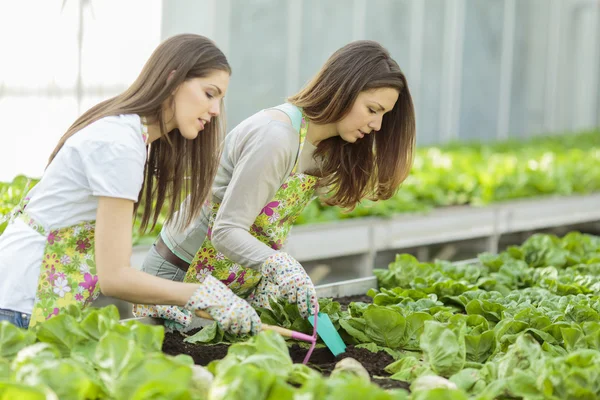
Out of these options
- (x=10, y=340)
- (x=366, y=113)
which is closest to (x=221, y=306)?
(x=10, y=340)

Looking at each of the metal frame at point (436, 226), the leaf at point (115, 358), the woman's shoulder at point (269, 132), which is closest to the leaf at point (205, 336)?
the woman's shoulder at point (269, 132)

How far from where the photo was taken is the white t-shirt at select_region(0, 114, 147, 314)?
6.53ft

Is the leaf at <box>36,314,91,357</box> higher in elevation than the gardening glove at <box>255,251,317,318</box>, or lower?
lower

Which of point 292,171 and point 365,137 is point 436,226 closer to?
point 365,137

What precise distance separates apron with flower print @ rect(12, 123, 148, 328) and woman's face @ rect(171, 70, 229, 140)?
11 centimetres

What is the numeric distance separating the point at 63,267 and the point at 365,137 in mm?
1236

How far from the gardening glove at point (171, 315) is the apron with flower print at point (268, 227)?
0.15 metres

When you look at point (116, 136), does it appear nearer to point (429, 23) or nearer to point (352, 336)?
point (352, 336)

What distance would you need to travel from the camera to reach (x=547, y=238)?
440cm

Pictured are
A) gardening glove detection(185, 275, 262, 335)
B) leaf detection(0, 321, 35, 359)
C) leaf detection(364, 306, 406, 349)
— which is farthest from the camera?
leaf detection(364, 306, 406, 349)

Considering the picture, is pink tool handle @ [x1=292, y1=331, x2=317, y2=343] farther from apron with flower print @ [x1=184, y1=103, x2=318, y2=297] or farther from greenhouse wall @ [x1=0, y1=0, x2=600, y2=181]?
greenhouse wall @ [x1=0, y1=0, x2=600, y2=181]

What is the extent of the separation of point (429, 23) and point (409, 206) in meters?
5.77

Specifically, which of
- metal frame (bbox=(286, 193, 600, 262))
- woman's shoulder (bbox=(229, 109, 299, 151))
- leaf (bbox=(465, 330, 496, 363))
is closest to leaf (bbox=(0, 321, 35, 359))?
woman's shoulder (bbox=(229, 109, 299, 151))

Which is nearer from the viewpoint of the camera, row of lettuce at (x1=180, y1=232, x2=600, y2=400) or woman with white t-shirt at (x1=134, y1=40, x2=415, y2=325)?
row of lettuce at (x1=180, y1=232, x2=600, y2=400)
